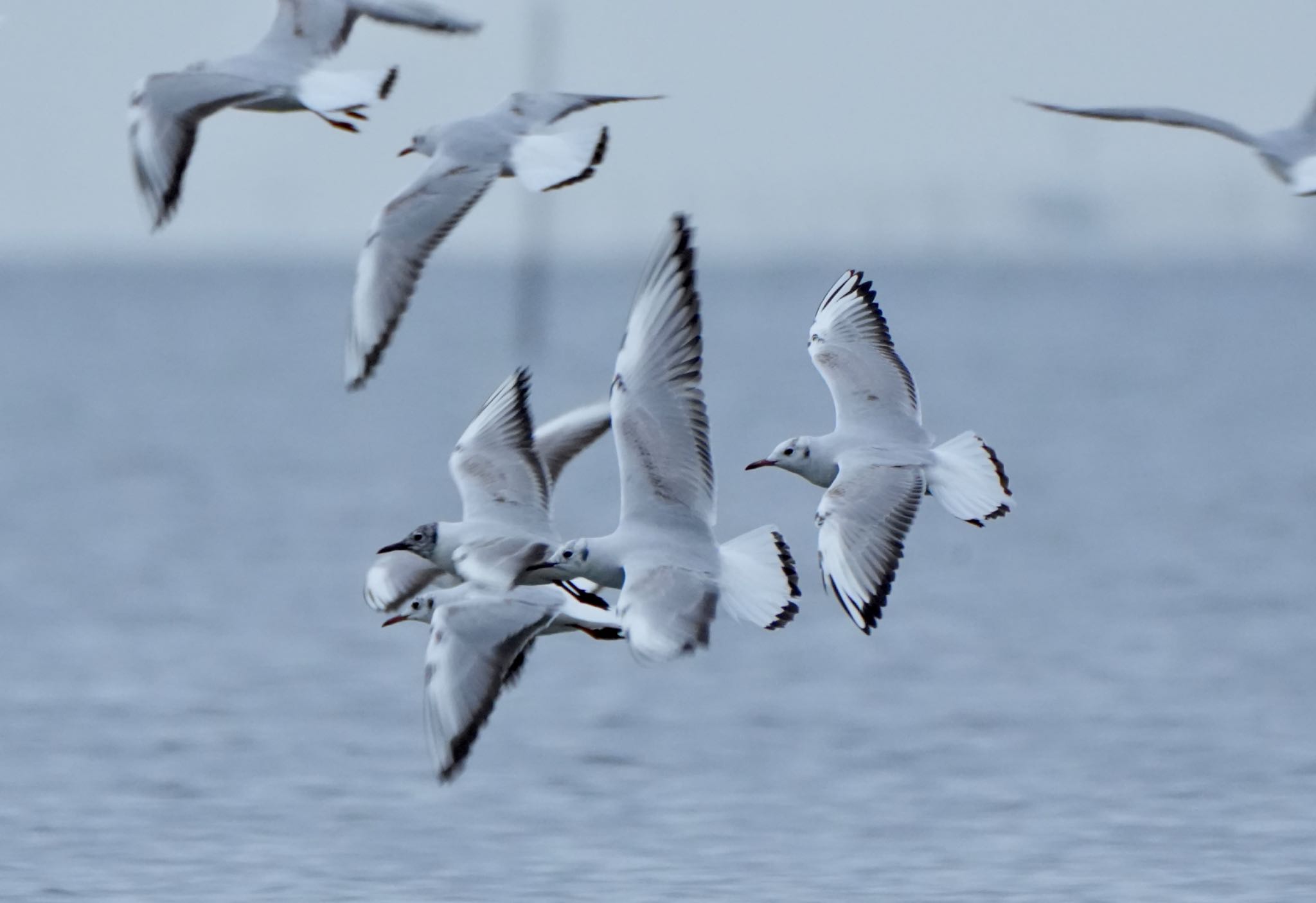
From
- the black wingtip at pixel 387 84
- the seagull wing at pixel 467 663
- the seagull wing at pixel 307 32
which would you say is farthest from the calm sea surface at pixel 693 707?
the black wingtip at pixel 387 84

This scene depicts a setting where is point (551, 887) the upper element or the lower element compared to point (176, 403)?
upper

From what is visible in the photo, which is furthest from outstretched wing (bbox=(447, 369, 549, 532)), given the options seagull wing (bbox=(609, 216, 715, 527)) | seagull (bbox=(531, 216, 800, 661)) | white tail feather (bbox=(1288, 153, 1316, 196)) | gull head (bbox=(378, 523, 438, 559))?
white tail feather (bbox=(1288, 153, 1316, 196))

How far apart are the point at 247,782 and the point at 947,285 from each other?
13174 cm

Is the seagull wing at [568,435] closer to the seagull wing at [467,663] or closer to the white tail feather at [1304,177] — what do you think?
the seagull wing at [467,663]

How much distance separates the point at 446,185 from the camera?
8.84 metres

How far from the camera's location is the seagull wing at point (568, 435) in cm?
1045

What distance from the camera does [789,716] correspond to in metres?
13.9

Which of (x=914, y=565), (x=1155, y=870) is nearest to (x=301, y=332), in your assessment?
(x=914, y=565)

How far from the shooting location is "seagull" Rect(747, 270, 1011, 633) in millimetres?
8609

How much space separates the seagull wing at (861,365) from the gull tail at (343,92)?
1.74 metres

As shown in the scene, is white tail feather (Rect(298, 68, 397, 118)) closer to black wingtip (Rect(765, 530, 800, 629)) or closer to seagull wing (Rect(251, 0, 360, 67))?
seagull wing (Rect(251, 0, 360, 67))

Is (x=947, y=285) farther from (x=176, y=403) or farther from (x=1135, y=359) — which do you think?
(x=176, y=403)

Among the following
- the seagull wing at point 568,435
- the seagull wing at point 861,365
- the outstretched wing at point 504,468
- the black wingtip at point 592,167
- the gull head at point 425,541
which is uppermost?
the black wingtip at point 592,167

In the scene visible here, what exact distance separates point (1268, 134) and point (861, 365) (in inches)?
62.0
